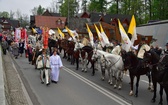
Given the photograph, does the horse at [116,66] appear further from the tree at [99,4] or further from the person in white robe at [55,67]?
the tree at [99,4]

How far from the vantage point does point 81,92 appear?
1212 cm

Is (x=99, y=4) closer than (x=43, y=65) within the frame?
No

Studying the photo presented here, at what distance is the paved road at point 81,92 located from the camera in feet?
34.4

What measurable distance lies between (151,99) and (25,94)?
5.21m

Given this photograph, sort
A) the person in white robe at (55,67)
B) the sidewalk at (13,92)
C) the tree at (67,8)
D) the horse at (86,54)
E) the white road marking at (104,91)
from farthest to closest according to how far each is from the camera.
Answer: the tree at (67,8) → the horse at (86,54) → the person in white robe at (55,67) → the white road marking at (104,91) → the sidewalk at (13,92)

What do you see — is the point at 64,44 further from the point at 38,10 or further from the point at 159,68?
the point at 38,10

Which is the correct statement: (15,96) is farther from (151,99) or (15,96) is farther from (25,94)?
(151,99)

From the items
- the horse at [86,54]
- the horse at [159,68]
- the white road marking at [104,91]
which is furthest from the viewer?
the horse at [86,54]

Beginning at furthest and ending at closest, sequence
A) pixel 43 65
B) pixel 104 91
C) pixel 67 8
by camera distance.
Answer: pixel 67 8 < pixel 43 65 < pixel 104 91

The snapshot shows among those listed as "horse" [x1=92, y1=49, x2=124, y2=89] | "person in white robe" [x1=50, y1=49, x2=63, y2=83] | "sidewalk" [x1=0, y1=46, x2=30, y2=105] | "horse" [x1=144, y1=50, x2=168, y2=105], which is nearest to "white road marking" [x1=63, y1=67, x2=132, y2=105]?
"horse" [x1=92, y1=49, x2=124, y2=89]

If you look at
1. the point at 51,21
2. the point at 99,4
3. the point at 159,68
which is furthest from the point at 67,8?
the point at 159,68

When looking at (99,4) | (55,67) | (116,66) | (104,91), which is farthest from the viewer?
(99,4)

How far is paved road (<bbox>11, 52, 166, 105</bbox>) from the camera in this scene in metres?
10.5

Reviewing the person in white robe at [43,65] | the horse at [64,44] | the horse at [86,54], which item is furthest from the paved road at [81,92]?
the horse at [64,44]
